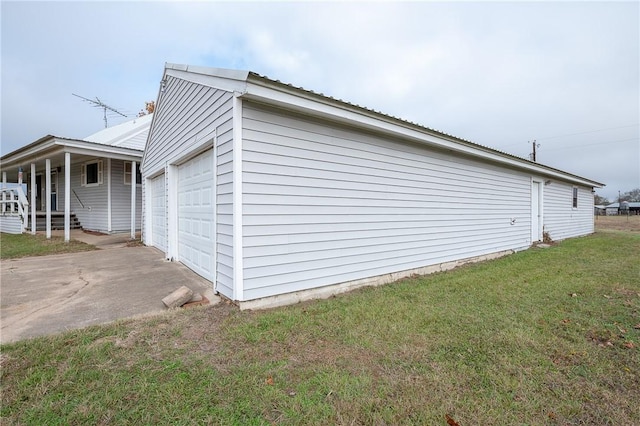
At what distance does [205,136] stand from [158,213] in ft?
16.0

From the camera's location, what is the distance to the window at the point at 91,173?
12.2 m

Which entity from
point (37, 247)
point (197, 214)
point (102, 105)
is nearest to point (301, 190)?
point (197, 214)

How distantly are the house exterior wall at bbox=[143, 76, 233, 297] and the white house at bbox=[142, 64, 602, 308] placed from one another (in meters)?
0.03

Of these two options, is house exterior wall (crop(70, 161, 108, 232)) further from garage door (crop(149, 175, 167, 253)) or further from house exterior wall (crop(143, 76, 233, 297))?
house exterior wall (crop(143, 76, 233, 297))

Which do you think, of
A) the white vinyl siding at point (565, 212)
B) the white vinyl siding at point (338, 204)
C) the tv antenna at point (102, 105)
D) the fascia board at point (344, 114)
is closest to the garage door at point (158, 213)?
the white vinyl siding at point (338, 204)

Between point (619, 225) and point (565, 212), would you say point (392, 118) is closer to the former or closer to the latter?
point (565, 212)

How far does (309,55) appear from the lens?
11266 mm

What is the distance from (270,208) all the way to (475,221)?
20.8ft

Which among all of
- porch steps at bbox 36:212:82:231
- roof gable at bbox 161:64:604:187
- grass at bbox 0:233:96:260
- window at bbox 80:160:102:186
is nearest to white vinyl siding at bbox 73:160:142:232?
window at bbox 80:160:102:186

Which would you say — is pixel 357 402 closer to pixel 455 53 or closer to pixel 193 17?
pixel 193 17

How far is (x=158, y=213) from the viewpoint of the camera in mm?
8484

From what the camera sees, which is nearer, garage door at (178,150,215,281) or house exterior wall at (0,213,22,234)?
garage door at (178,150,215,281)

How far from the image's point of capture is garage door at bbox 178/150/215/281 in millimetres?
4910

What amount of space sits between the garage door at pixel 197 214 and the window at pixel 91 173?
27.5 ft
